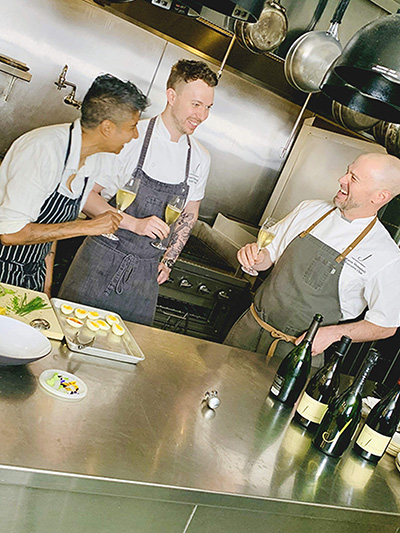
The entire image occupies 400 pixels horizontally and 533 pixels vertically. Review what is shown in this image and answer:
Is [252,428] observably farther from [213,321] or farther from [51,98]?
[51,98]

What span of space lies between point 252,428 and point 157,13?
3.11 metres

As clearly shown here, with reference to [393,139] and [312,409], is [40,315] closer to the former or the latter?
[312,409]

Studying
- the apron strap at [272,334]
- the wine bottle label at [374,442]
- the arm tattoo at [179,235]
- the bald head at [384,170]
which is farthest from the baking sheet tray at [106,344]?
the bald head at [384,170]

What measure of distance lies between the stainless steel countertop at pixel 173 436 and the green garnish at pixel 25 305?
149 millimetres

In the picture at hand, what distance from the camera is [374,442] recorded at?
5.52 feet

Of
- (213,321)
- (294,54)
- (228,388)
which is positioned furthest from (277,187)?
(228,388)

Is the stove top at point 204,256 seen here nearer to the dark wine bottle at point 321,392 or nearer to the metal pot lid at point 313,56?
the metal pot lid at point 313,56

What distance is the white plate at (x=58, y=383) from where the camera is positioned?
1.31m

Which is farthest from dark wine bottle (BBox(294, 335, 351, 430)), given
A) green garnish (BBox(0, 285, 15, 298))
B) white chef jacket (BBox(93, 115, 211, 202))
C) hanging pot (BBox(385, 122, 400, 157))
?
hanging pot (BBox(385, 122, 400, 157))

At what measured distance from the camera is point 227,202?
14.6ft

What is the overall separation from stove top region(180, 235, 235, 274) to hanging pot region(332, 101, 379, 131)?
3.84 feet

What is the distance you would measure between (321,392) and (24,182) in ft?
4.16

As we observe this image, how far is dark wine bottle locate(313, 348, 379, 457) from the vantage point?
162 centimetres

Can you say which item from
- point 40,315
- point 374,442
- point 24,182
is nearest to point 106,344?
point 40,315
